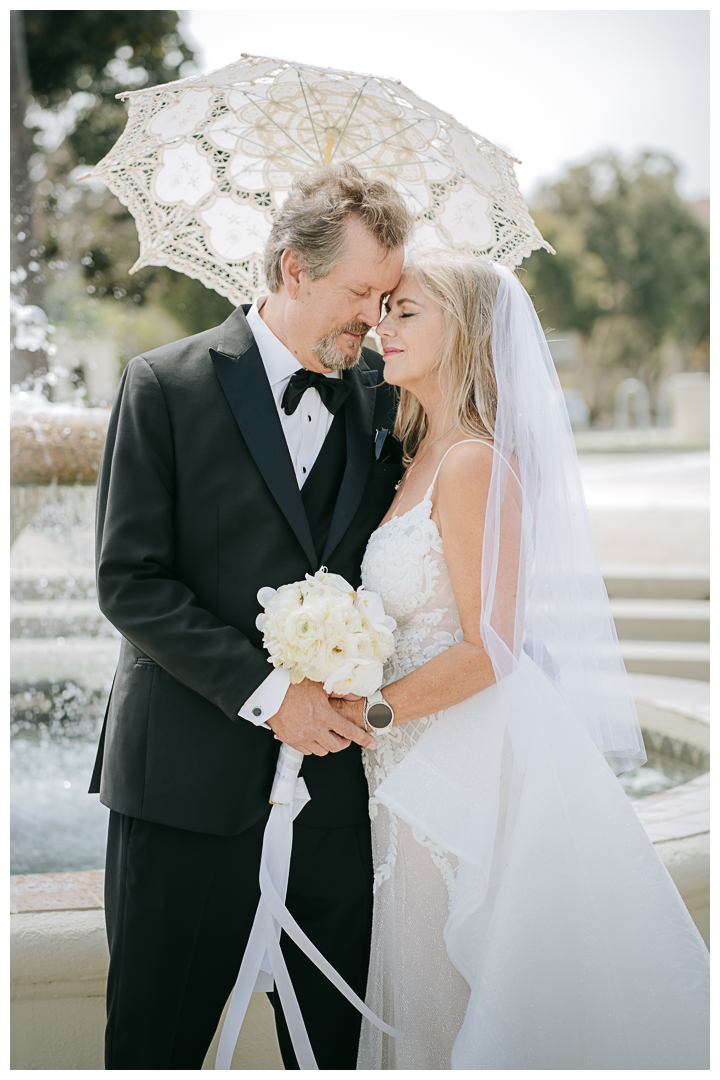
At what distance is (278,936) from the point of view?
212 centimetres

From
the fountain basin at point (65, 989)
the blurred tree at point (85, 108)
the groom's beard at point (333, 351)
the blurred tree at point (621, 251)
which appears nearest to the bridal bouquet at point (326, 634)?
the groom's beard at point (333, 351)

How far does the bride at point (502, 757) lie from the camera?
2.09m

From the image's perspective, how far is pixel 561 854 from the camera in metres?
2.14

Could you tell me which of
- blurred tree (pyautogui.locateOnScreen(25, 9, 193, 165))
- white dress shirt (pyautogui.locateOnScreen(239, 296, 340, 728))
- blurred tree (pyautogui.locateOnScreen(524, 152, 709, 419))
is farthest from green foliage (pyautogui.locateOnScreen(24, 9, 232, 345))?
blurred tree (pyautogui.locateOnScreen(524, 152, 709, 419))

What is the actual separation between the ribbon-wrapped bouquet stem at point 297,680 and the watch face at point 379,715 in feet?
0.18

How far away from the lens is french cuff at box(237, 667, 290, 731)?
206 cm

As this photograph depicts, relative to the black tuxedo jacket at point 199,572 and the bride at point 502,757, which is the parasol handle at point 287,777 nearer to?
the black tuxedo jacket at point 199,572

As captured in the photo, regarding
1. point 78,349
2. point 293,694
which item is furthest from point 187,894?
point 78,349

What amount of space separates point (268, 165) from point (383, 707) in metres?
1.96

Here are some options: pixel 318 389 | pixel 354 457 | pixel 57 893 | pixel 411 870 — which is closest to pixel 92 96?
pixel 318 389

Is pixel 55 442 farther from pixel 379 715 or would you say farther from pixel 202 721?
pixel 379 715

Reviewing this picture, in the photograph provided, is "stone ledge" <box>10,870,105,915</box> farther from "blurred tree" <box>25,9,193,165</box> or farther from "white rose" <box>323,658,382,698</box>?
"blurred tree" <box>25,9,193,165</box>

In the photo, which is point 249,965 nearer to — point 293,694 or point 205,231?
point 293,694

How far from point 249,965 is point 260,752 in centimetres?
52
